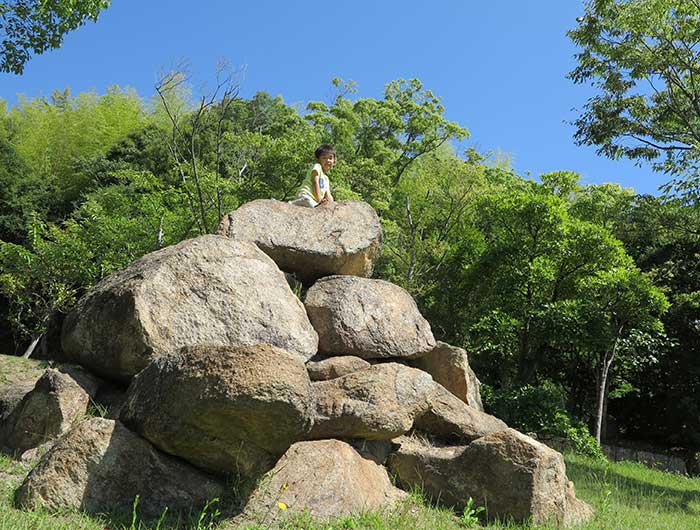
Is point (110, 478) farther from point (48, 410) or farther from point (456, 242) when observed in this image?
point (456, 242)

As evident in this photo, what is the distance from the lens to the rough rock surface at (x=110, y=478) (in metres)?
4.96

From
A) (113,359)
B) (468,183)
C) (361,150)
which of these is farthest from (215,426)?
(361,150)

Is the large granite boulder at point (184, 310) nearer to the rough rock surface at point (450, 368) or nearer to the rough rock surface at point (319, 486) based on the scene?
Answer: the rough rock surface at point (319, 486)

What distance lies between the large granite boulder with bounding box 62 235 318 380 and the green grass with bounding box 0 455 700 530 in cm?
129

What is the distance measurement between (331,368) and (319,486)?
154 cm

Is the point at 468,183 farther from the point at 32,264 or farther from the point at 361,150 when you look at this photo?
the point at 32,264

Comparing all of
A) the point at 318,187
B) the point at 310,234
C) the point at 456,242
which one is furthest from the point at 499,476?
the point at 456,242

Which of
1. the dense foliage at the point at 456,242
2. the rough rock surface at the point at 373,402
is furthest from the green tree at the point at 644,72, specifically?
the rough rock surface at the point at 373,402

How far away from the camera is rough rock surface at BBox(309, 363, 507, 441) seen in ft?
20.8

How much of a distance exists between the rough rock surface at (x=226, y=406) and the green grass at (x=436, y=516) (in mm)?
507

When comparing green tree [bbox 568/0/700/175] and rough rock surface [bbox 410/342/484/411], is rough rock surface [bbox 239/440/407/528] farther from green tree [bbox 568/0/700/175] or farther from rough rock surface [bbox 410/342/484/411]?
green tree [bbox 568/0/700/175]

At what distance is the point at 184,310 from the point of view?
6402 millimetres

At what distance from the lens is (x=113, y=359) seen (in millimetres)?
6387

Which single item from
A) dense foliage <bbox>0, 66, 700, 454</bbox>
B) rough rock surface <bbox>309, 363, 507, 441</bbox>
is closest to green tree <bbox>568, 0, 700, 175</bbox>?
dense foliage <bbox>0, 66, 700, 454</bbox>
